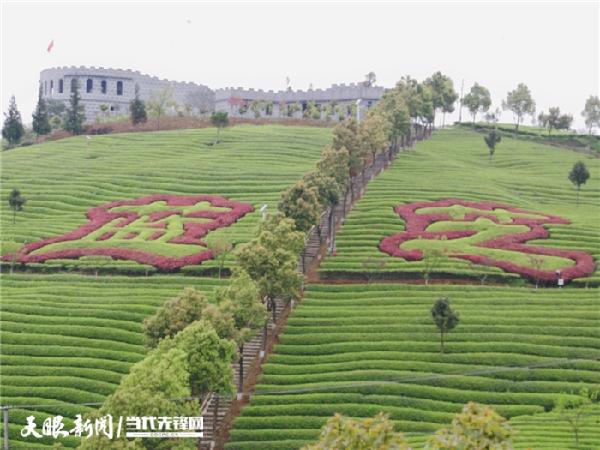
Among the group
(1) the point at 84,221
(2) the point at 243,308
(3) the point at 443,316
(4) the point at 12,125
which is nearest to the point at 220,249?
(2) the point at 243,308

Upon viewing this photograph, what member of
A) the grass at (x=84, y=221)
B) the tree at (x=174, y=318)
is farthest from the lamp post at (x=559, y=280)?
the tree at (x=174, y=318)

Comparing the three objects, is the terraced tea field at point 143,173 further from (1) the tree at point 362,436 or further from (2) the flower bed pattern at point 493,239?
(1) the tree at point 362,436

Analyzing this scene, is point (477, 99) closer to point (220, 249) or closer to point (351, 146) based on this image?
point (351, 146)

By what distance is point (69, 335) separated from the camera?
1898 inches

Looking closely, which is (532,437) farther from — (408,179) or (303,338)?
(408,179)

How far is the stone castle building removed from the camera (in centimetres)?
14212

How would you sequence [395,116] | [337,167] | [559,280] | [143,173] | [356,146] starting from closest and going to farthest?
[559,280]
[337,167]
[356,146]
[143,173]
[395,116]

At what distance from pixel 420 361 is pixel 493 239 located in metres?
20.4

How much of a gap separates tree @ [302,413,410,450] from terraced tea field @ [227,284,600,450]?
66.9 feet

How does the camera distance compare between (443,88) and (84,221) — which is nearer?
(84,221)

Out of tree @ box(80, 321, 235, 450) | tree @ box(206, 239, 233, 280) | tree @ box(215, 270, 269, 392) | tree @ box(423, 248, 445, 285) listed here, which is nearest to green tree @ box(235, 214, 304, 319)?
tree @ box(215, 270, 269, 392)

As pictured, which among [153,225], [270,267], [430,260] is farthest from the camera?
[153,225]

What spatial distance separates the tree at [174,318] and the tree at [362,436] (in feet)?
78.8

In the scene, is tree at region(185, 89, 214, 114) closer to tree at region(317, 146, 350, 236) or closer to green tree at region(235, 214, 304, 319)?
tree at region(317, 146, 350, 236)
